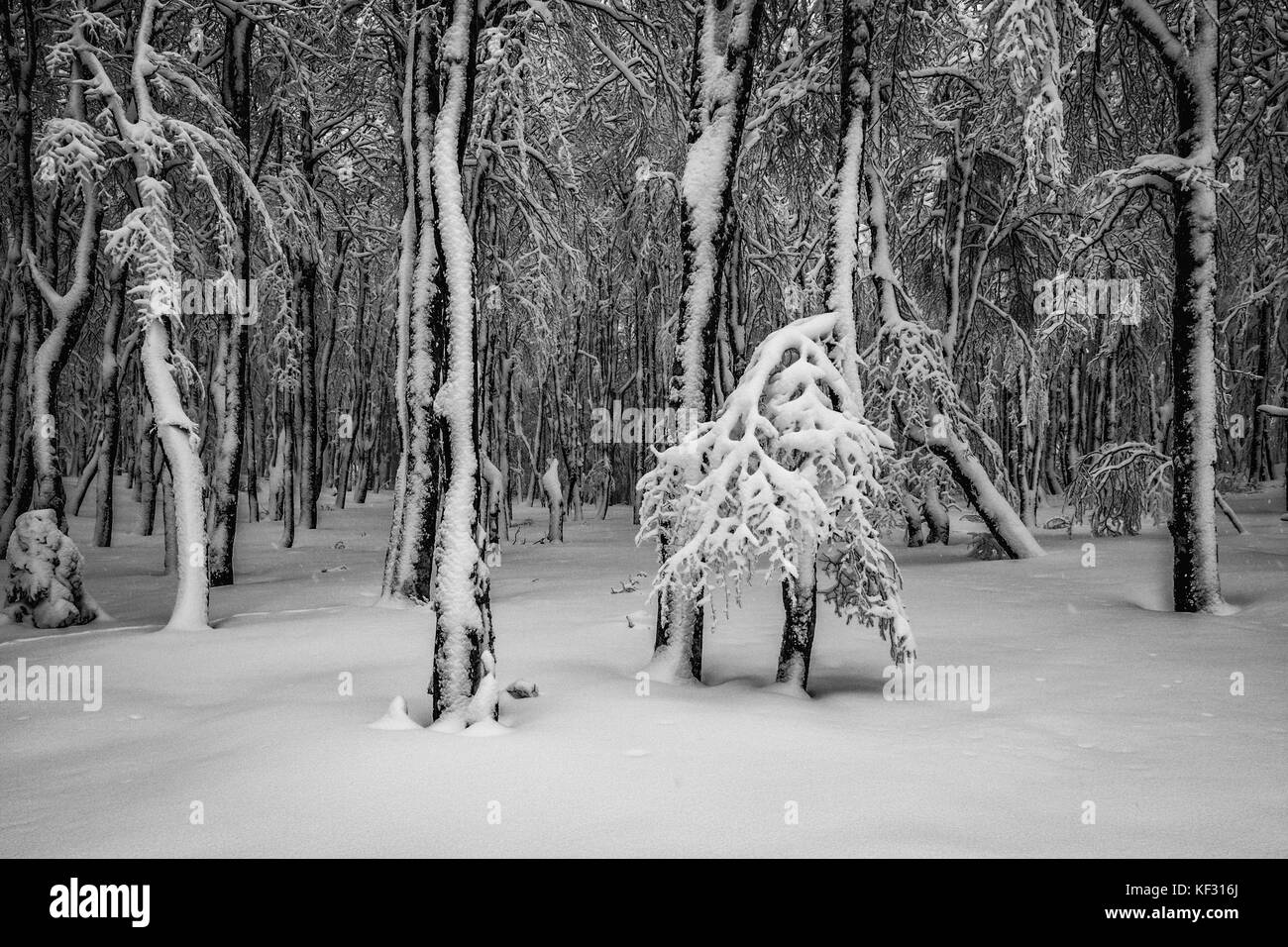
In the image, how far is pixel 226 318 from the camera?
1349cm

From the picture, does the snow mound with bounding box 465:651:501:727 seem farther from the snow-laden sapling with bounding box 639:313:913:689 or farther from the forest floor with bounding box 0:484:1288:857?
the snow-laden sapling with bounding box 639:313:913:689

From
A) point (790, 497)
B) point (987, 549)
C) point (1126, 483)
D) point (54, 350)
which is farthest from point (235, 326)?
point (1126, 483)

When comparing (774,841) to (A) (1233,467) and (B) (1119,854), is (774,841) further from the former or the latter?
(A) (1233,467)

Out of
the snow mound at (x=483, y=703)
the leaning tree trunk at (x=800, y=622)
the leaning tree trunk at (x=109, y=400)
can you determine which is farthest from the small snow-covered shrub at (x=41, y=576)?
the leaning tree trunk at (x=800, y=622)

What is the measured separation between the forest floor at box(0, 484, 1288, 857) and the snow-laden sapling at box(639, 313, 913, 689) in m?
0.69

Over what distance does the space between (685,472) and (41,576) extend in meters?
8.13

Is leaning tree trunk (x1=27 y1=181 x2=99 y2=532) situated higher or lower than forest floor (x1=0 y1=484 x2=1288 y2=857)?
higher

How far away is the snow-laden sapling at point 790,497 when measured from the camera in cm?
578

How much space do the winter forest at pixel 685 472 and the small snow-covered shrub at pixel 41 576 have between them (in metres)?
0.05

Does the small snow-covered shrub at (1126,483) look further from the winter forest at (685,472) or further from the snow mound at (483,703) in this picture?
the snow mound at (483,703)

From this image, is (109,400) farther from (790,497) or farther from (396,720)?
(790,497)

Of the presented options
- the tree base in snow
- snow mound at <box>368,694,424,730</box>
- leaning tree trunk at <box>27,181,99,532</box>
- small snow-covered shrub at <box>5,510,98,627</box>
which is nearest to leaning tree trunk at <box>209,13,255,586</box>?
leaning tree trunk at <box>27,181,99,532</box>

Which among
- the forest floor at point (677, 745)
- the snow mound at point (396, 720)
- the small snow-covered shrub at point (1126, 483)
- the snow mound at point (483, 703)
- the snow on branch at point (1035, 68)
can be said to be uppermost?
the snow on branch at point (1035, 68)

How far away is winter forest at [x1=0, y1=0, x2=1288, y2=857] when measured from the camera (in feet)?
14.8
